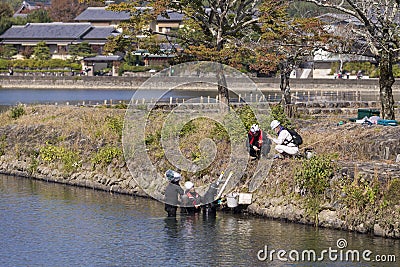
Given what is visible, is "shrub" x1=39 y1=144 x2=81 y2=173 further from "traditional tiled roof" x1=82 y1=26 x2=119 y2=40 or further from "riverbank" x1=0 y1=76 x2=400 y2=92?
"traditional tiled roof" x1=82 y1=26 x2=119 y2=40

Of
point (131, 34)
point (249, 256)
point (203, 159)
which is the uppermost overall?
point (131, 34)

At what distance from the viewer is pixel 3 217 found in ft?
78.1

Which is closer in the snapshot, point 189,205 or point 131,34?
point 189,205

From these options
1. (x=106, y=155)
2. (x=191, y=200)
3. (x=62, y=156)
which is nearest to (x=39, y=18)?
(x=62, y=156)

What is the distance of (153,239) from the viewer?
2088 cm

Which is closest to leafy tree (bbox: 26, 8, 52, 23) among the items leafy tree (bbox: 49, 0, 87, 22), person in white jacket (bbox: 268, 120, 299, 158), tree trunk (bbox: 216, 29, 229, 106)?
leafy tree (bbox: 49, 0, 87, 22)

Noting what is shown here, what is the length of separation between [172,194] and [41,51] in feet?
296

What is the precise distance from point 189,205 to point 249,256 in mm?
4205

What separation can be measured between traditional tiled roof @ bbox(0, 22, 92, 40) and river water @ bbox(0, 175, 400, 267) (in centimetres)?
9079

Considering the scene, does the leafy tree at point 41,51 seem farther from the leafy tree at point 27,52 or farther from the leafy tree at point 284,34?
the leafy tree at point 284,34

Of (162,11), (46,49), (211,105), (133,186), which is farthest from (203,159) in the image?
(46,49)

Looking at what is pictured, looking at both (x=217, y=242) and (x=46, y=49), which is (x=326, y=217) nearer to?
(x=217, y=242)

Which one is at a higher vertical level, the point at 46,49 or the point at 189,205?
the point at 46,49

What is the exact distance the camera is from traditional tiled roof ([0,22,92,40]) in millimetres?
113938
